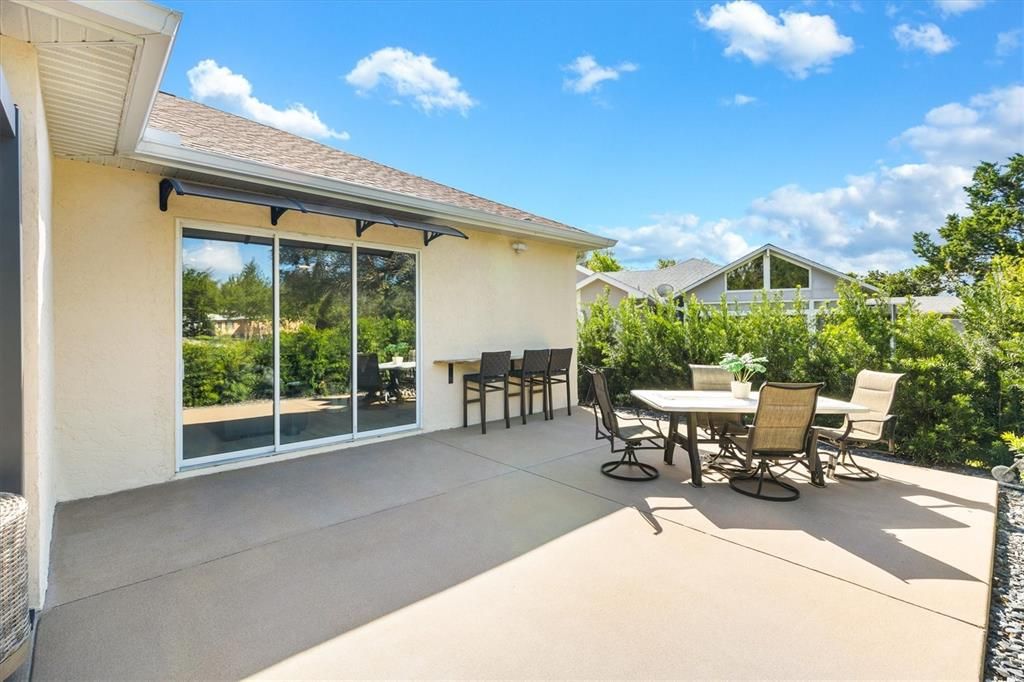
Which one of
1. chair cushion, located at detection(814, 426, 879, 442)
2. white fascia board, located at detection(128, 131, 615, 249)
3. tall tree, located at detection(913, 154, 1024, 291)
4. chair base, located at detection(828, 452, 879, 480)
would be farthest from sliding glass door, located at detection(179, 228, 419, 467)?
tall tree, located at detection(913, 154, 1024, 291)

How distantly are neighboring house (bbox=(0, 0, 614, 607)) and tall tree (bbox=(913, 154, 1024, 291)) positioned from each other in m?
24.5

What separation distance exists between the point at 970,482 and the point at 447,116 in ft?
48.1

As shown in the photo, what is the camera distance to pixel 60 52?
2598 mm

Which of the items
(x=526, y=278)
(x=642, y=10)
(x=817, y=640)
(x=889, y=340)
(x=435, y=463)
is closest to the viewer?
(x=817, y=640)

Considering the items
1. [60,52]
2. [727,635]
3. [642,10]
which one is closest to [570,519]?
[727,635]

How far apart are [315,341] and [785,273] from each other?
17541 mm

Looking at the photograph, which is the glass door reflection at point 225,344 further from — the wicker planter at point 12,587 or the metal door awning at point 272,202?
the wicker planter at point 12,587

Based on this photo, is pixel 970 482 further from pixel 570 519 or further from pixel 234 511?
pixel 234 511

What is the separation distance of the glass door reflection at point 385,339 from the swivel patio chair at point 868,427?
509 cm

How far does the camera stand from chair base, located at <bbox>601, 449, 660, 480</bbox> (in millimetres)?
4993

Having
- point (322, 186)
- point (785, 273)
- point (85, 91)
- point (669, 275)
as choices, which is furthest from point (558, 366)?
point (669, 275)

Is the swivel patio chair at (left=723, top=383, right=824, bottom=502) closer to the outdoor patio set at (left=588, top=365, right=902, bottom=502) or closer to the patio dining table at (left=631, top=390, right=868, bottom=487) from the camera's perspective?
the outdoor patio set at (left=588, top=365, right=902, bottom=502)

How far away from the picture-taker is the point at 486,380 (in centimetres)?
700

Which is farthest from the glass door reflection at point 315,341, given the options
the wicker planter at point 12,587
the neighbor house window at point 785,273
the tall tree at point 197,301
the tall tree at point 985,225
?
the tall tree at point 985,225
